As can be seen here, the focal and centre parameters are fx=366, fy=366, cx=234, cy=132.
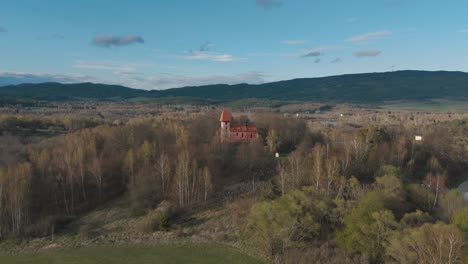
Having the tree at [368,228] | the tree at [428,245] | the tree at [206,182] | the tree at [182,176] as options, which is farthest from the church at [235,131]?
the tree at [428,245]

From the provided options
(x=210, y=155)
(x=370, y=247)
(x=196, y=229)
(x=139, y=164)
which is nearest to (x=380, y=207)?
(x=370, y=247)

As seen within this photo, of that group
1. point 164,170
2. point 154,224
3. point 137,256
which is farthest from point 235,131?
point 137,256

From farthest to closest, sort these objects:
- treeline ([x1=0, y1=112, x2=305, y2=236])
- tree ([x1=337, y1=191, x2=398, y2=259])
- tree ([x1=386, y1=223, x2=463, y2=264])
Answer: treeline ([x1=0, y1=112, x2=305, y2=236]) → tree ([x1=337, y1=191, x2=398, y2=259]) → tree ([x1=386, y1=223, x2=463, y2=264])

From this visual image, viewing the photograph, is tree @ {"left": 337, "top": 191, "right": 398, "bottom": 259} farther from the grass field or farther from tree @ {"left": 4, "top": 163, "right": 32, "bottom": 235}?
tree @ {"left": 4, "top": 163, "right": 32, "bottom": 235}

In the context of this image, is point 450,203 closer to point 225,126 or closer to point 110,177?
point 225,126

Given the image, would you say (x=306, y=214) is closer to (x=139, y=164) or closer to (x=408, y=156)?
(x=139, y=164)

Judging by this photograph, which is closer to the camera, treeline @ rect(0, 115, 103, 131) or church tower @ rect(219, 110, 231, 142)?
church tower @ rect(219, 110, 231, 142)

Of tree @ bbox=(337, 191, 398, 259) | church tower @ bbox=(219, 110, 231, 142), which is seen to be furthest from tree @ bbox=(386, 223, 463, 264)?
church tower @ bbox=(219, 110, 231, 142)
